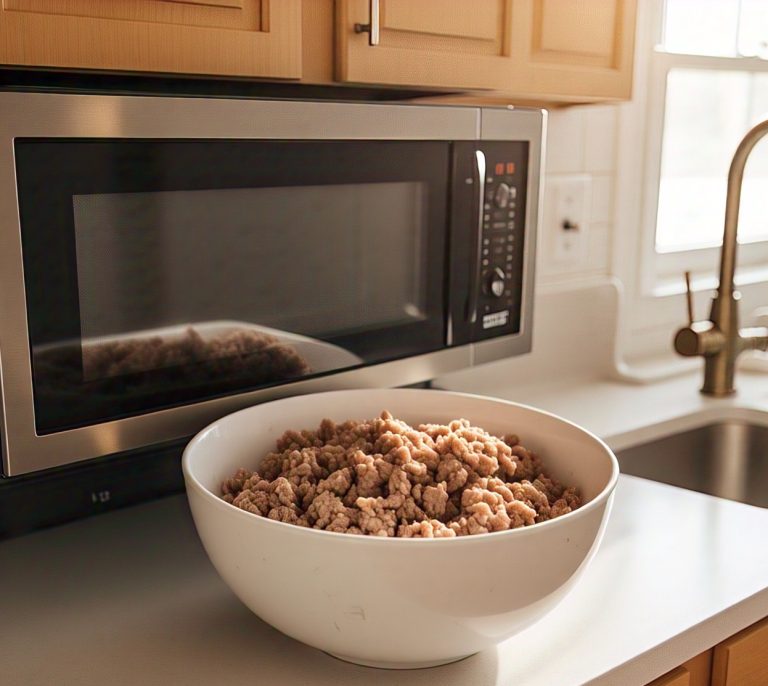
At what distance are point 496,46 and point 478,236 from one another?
0.21m

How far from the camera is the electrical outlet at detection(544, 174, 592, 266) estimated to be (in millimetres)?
1491

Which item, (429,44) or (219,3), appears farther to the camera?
(429,44)

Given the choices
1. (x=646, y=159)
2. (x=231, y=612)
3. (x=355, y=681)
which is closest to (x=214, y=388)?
(x=231, y=612)

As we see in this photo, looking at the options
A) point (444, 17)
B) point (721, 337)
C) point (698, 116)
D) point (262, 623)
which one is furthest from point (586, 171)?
point (262, 623)

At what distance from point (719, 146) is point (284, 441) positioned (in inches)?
56.6

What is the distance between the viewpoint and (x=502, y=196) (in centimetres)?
106

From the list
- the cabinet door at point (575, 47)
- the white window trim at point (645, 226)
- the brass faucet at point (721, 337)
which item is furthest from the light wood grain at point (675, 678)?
the white window trim at point (645, 226)

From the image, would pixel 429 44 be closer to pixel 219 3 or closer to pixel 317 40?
pixel 317 40

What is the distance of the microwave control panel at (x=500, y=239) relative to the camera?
104cm

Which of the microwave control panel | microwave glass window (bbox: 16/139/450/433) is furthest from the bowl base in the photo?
the microwave control panel

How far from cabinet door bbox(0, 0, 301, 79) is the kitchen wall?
73 centimetres

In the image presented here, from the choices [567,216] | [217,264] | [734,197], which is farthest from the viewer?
[567,216]

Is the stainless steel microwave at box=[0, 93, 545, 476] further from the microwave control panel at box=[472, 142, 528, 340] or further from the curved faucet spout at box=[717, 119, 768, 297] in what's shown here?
the curved faucet spout at box=[717, 119, 768, 297]

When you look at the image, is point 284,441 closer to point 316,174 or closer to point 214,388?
point 214,388
